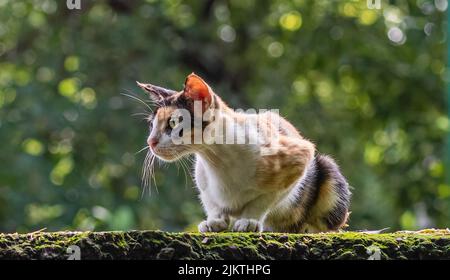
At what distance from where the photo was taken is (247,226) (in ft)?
9.71

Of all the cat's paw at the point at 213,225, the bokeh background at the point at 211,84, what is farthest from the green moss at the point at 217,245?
the bokeh background at the point at 211,84

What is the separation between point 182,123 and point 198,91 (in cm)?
14

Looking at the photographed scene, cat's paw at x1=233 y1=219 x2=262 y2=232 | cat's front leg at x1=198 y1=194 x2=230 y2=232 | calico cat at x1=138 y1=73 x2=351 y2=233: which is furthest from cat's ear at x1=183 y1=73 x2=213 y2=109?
cat's paw at x1=233 y1=219 x2=262 y2=232

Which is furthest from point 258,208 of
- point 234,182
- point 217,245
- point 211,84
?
point 211,84

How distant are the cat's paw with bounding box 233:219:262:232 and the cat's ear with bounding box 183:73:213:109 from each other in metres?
0.51

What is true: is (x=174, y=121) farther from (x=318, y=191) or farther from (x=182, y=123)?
(x=318, y=191)

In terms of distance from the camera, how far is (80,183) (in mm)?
7188

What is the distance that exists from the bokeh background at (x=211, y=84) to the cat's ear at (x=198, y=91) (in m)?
3.48

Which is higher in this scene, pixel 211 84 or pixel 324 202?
pixel 211 84

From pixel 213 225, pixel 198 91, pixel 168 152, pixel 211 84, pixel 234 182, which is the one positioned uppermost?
pixel 211 84

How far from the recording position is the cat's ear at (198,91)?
314cm

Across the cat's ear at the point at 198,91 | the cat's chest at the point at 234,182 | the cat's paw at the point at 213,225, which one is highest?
the cat's ear at the point at 198,91

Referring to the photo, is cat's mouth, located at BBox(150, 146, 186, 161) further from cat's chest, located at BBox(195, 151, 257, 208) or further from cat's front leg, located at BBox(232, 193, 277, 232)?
cat's front leg, located at BBox(232, 193, 277, 232)

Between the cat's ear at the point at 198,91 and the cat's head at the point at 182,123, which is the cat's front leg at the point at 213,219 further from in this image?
the cat's ear at the point at 198,91
